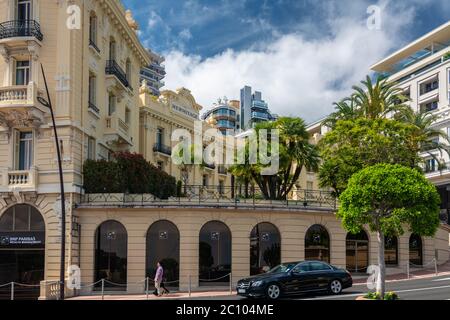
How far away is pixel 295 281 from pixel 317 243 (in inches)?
398

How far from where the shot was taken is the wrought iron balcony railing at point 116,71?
3728cm

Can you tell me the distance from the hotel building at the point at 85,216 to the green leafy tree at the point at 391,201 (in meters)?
11.5

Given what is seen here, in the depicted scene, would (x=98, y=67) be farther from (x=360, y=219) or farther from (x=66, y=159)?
(x=360, y=219)

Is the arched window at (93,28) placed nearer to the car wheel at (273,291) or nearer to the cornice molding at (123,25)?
the cornice molding at (123,25)

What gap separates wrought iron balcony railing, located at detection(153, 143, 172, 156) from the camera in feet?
162

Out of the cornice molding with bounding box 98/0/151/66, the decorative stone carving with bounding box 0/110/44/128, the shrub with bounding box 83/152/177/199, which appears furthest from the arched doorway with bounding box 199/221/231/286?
the cornice molding with bounding box 98/0/151/66

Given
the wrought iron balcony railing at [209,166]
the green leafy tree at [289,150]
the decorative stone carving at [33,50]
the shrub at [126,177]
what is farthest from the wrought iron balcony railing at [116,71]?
the wrought iron balcony railing at [209,166]

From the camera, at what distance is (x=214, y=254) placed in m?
31.8

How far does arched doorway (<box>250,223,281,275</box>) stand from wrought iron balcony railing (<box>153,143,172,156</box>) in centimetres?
1884

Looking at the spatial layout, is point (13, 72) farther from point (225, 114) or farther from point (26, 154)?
point (225, 114)

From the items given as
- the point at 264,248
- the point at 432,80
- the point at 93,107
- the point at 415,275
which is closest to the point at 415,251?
the point at 415,275

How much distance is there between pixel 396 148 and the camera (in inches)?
1347

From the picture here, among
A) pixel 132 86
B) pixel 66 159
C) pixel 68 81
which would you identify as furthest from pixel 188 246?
pixel 132 86

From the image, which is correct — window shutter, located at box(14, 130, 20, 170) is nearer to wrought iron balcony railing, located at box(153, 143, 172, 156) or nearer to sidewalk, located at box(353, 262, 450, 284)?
wrought iron balcony railing, located at box(153, 143, 172, 156)
